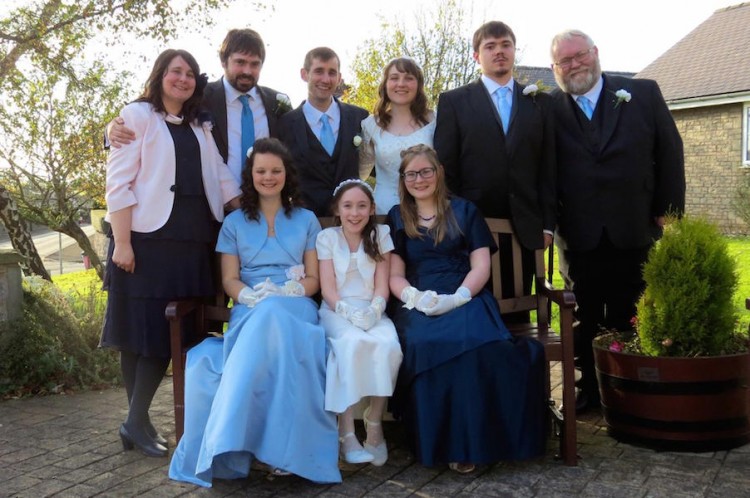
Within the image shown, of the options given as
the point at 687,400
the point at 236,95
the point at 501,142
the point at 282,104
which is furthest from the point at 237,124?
the point at 687,400

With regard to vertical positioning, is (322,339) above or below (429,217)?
below

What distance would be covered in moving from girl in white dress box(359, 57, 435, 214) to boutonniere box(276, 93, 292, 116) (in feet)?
1.64

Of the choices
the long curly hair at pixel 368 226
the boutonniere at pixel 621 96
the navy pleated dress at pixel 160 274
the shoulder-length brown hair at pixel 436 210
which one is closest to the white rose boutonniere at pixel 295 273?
A: the long curly hair at pixel 368 226

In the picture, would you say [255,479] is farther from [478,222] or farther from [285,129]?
[285,129]

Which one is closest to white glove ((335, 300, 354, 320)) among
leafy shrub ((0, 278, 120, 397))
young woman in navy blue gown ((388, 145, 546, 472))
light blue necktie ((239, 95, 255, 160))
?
young woman in navy blue gown ((388, 145, 546, 472))

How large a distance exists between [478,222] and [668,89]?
1829 cm

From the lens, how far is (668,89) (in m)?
20.4

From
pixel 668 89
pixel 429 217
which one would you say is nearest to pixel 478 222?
pixel 429 217

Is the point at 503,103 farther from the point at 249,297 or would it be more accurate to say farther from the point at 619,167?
the point at 249,297

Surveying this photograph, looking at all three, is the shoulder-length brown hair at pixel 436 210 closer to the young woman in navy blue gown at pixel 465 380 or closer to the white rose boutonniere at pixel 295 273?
the young woman in navy blue gown at pixel 465 380

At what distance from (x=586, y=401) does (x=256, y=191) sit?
2.45 meters

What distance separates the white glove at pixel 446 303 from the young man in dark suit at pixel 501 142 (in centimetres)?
72

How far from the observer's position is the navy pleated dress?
4043mm

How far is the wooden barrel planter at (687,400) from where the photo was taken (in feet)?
12.5
